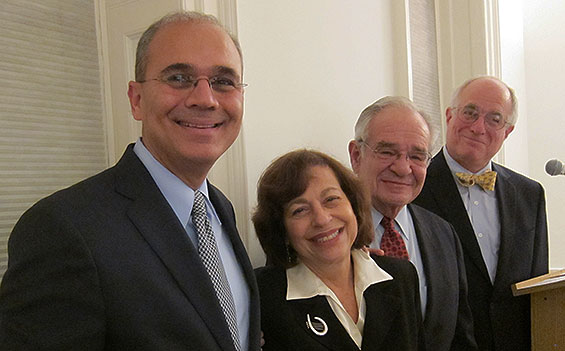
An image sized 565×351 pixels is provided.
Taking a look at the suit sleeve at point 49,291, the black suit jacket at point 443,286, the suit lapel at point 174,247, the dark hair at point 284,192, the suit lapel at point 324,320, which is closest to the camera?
the suit sleeve at point 49,291

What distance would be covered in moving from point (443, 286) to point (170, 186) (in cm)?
119

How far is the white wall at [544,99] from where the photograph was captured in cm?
560

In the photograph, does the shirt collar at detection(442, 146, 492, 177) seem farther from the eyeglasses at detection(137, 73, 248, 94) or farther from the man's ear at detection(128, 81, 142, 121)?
the man's ear at detection(128, 81, 142, 121)

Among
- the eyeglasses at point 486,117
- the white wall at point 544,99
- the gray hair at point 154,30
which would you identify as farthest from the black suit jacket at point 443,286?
the white wall at point 544,99

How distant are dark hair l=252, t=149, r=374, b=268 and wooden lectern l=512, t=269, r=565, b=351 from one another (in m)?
0.85

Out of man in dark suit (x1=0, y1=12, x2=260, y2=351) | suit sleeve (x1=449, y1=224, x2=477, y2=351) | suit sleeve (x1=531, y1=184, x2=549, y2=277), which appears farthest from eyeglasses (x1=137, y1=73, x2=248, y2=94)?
suit sleeve (x1=531, y1=184, x2=549, y2=277)

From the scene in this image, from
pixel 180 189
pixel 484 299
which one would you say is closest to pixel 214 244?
pixel 180 189

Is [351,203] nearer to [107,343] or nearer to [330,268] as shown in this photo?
[330,268]

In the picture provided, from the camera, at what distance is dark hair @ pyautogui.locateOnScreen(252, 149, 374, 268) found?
173cm

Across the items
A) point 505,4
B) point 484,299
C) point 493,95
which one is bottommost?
point 484,299

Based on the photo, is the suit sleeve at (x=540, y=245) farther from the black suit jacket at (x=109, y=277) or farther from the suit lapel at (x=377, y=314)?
the black suit jacket at (x=109, y=277)

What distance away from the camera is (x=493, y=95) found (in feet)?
8.40

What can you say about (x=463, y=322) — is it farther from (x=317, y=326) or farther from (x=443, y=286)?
(x=317, y=326)

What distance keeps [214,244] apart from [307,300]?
47 cm
